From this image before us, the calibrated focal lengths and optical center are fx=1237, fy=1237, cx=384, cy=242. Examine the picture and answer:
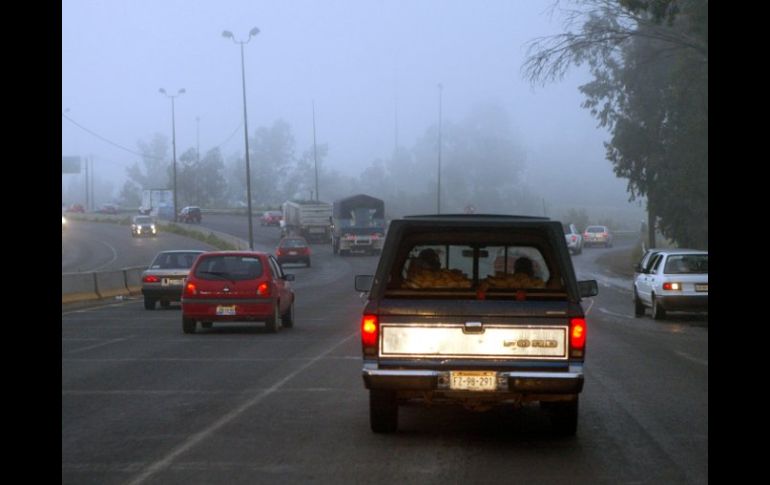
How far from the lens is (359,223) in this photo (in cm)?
7481

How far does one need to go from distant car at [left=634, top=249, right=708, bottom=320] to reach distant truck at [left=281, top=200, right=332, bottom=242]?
187 ft

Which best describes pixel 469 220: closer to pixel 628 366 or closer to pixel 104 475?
pixel 104 475

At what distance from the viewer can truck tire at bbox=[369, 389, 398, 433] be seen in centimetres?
1122

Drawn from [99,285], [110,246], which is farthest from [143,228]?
[99,285]

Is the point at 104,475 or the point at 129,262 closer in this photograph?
the point at 104,475

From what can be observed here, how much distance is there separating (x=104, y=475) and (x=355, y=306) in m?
25.2

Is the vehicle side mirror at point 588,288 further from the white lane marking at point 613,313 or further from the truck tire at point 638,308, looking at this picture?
the truck tire at point 638,308

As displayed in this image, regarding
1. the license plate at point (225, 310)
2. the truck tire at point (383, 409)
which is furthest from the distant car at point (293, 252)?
the truck tire at point (383, 409)

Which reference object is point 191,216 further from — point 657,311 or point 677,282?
point 677,282

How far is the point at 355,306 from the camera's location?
34.6 m

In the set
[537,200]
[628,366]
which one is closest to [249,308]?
[628,366]

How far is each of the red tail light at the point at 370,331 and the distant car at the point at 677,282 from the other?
58.6 ft
